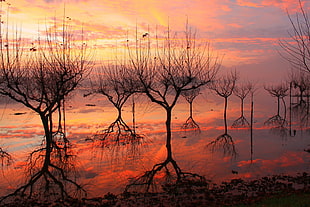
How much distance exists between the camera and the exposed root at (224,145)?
1628cm

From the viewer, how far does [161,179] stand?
1145cm

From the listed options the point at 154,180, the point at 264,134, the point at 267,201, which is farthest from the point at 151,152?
the point at 264,134

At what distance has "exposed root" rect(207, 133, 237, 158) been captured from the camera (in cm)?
1628

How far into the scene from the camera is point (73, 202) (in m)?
8.94

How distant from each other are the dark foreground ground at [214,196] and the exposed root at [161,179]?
0.93ft

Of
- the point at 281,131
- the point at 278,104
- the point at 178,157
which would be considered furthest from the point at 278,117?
the point at 178,157

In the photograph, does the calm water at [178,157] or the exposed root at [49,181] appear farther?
the calm water at [178,157]

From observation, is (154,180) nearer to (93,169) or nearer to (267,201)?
(93,169)

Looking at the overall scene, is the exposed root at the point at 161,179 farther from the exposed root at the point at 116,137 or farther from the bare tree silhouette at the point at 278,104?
the bare tree silhouette at the point at 278,104

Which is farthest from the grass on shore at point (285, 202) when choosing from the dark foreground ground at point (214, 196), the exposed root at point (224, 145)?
the exposed root at point (224, 145)

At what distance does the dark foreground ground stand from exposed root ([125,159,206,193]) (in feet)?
0.93

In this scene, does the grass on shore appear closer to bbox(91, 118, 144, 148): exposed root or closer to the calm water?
the calm water

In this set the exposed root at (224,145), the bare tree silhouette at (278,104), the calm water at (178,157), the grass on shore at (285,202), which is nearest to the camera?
the grass on shore at (285,202)

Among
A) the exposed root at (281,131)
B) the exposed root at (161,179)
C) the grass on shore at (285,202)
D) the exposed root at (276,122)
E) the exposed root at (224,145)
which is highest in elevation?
the grass on shore at (285,202)
